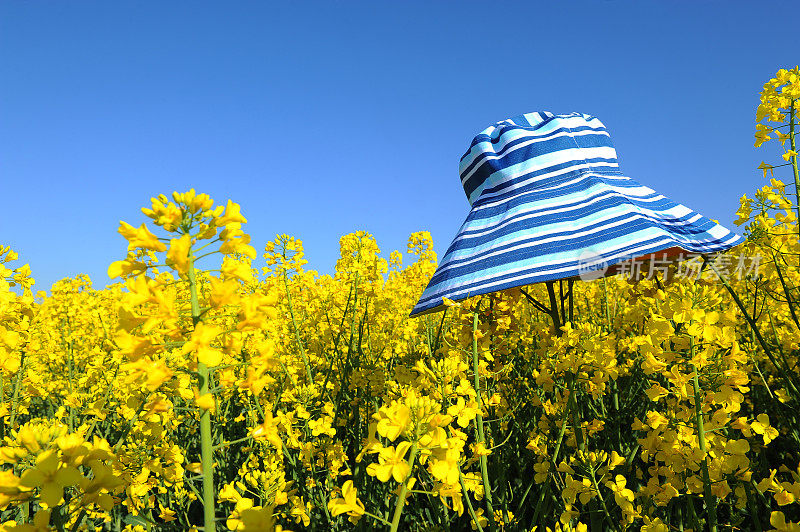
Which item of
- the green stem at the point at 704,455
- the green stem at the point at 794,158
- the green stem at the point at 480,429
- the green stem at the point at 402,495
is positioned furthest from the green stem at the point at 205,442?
the green stem at the point at 794,158

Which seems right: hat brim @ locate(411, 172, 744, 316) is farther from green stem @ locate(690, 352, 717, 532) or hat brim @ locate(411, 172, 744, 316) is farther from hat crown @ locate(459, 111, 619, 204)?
green stem @ locate(690, 352, 717, 532)

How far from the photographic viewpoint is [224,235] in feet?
3.55

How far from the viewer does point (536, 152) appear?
2107 millimetres

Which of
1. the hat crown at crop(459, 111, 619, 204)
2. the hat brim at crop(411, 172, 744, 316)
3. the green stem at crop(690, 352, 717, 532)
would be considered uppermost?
the hat crown at crop(459, 111, 619, 204)

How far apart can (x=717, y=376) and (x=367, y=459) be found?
2122mm

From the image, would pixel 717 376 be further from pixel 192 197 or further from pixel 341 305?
pixel 341 305

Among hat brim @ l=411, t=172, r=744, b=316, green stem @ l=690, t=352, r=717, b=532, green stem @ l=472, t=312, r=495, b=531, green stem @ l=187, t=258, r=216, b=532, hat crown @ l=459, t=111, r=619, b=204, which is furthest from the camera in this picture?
hat crown @ l=459, t=111, r=619, b=204

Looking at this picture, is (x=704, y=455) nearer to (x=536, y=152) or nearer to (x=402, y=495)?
(x=402, y=495)

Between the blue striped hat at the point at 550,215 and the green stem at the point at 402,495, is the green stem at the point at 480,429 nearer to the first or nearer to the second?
the blue striped hat at the point at 550,215

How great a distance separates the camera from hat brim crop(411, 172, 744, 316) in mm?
1671

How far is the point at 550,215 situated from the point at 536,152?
0.36 meters

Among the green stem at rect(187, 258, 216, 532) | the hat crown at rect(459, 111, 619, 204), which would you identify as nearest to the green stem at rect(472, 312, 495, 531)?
the hat crown at rect(459, 111, 619, 204)

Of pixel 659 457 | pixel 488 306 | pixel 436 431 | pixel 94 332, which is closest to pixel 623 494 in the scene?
pixel 659 457

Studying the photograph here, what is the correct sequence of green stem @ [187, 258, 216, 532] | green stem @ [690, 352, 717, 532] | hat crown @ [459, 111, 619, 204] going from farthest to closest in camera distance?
hat crown @ [459, 111, 619, 204] < green stem @ [690, 352, 717, 532] < green stem @ [187, 258, 216, 532]
